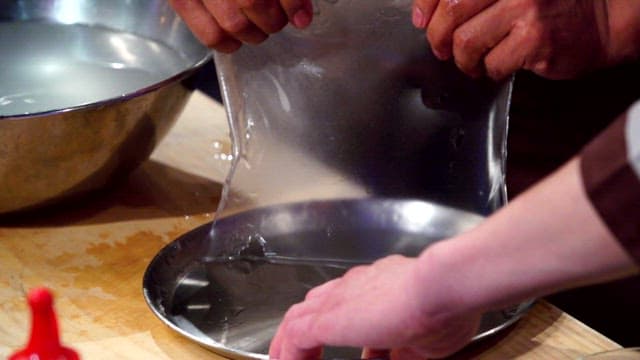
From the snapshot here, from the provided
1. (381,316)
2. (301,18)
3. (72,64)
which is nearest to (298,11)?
(301,18)

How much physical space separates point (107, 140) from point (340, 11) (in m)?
0.25

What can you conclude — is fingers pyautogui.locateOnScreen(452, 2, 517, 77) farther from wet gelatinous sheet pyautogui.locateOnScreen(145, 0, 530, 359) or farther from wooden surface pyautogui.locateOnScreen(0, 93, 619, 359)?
wooden surface pyautogui.locateOnScreen(0, 93, 619, 359)

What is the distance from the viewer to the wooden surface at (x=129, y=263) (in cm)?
84

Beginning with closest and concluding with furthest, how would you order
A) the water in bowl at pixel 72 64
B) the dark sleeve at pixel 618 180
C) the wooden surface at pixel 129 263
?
the dark sleeve at pixel 618 180, the wooden surface at pixel 129 263, the water in bowl at pixel 72 64

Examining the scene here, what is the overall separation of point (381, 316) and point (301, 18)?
1.55ft

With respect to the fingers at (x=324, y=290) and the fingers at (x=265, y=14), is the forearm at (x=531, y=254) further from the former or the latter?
the fingers at (x=265, y=14)

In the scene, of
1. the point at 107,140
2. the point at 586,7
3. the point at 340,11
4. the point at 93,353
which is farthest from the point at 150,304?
the point at 586,7

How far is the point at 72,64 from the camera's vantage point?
3.86ft

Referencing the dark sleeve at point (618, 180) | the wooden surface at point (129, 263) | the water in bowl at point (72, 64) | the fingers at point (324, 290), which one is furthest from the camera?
the water in bowl at point (72, 64)

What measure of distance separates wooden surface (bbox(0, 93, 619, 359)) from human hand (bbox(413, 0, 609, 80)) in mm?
212

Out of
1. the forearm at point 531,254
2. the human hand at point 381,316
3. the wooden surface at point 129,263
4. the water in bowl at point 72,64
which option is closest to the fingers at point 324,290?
the human hand at point 381,316

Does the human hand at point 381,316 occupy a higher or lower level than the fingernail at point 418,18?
lower

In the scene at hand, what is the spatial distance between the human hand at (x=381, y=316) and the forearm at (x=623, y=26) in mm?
429

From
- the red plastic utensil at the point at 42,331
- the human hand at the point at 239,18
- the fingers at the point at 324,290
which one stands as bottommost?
the red plastic utensil at the point at 42,331
